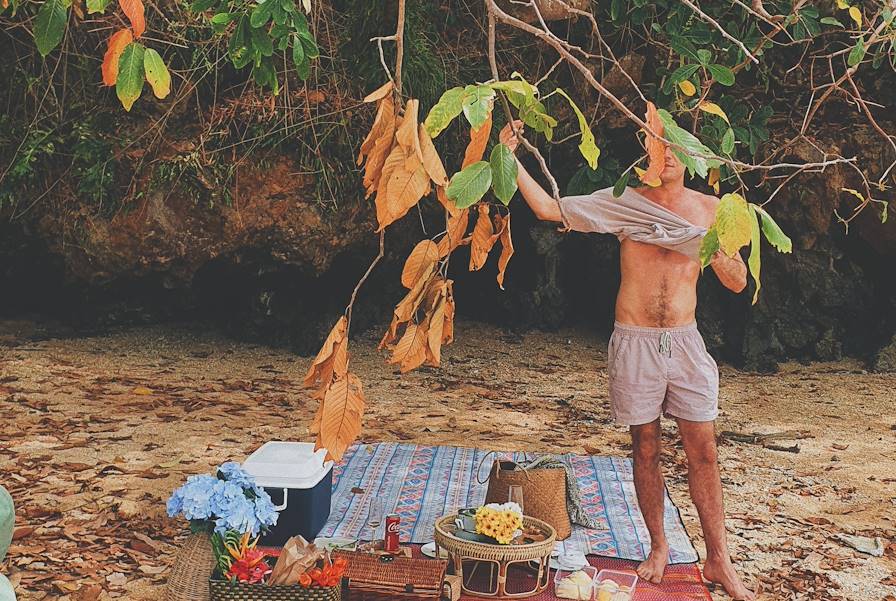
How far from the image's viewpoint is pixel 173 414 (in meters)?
5.47

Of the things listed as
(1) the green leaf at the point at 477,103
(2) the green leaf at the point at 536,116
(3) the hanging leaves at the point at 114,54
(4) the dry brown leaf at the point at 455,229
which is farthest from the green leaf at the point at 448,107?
(3) the hanging leaves at the point at 114,54

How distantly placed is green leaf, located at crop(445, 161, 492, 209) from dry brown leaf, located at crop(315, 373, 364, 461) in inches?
21.0

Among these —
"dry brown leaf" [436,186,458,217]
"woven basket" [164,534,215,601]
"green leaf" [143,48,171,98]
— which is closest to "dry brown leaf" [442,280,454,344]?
"dry brown leaf" [436,186,458,217]

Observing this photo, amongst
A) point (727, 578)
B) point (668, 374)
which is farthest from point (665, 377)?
point (727, 578)

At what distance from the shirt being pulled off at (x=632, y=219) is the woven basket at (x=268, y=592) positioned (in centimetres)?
146

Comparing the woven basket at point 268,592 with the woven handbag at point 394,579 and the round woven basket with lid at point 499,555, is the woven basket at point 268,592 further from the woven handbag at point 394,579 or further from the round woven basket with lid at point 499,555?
the round woven basket with lid at point 499,555

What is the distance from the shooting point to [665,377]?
338 centimetres

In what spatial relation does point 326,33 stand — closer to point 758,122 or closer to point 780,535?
point 758,122

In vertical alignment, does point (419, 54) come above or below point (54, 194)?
above

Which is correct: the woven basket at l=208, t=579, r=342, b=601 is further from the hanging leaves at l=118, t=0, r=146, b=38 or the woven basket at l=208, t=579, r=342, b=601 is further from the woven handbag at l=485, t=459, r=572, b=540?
the hanging leaves at l=118, t=0, r=146, b=38

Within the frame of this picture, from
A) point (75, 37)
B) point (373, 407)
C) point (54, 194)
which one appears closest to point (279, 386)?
point (373, 407)

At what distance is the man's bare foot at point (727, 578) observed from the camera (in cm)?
326

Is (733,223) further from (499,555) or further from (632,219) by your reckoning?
(632,219)

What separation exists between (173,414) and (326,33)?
249 centimetres
